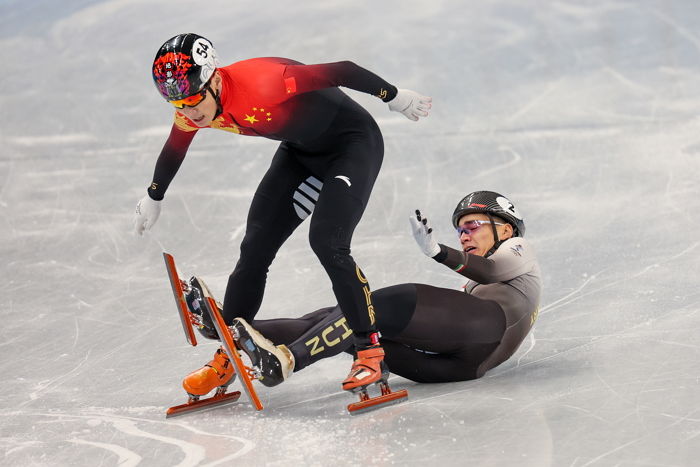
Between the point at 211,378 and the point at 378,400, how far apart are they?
78 cm

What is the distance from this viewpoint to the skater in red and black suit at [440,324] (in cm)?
377

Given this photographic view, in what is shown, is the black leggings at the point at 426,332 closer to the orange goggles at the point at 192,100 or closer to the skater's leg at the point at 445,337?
the skater's leg at the point at 445,337

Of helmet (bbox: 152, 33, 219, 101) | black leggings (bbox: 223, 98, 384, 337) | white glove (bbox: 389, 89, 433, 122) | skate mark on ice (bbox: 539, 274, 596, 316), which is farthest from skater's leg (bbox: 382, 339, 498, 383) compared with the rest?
helmet (bbox: 152, 33, 219, 101)

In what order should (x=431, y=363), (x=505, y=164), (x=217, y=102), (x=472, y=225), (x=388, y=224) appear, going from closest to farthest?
(x=217, y=102) < (x=431, y=363) < (x=472, y=225) < (x=388, y=224) < (x=505, y=164)

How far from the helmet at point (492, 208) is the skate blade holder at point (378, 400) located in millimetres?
916

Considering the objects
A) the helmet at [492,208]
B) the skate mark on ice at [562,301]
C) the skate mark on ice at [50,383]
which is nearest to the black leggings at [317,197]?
the helmet at [492,208]

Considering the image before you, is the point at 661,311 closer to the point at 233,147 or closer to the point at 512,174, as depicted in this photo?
the point at 512,174

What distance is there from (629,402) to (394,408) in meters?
0.92

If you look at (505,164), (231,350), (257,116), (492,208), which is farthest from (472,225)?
(505,164)

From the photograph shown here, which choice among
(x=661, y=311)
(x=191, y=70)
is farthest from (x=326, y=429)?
(x=661, y=311)

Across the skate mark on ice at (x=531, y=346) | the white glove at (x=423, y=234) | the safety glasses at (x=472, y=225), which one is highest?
the white glove at (x=423, y=234)

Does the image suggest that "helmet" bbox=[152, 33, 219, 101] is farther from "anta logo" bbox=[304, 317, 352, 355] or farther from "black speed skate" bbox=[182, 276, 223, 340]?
"anta logo" bbox=[304, 317, 352, 355]

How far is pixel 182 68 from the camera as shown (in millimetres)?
3627

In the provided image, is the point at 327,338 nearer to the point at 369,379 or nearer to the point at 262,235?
the point at 369,379
